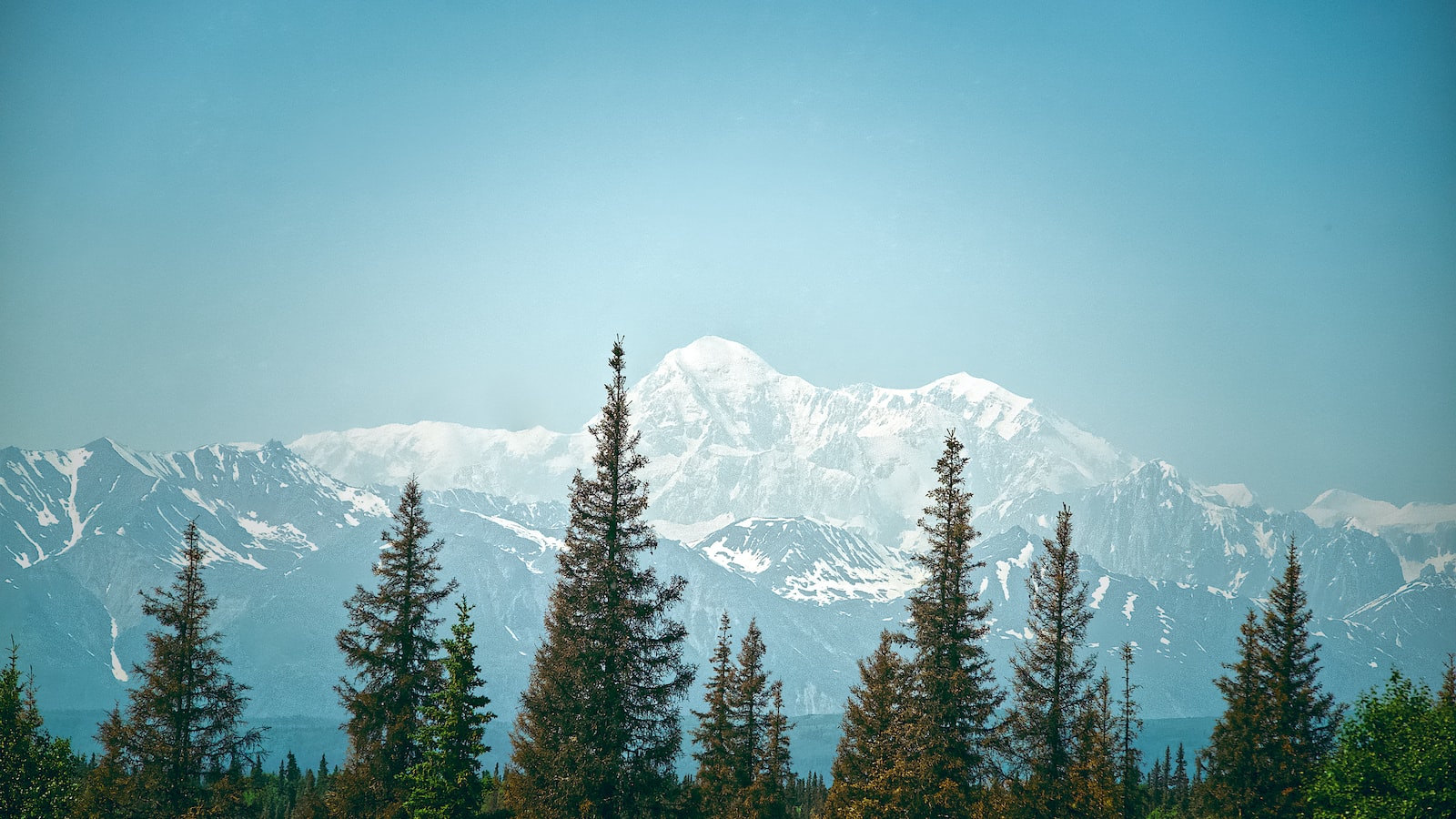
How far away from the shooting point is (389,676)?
A: 132 feet

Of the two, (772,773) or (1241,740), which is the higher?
(1241,740)

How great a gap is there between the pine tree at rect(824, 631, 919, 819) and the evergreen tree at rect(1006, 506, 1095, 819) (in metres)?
4.11

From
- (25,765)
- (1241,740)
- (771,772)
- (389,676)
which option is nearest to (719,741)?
(771,772)

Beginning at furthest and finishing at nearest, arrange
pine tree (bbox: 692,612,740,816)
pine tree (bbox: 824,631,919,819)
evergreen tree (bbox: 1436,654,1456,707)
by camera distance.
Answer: pine tree (bbox: 692,612,740,816) → evergreen tree (bbox: 1436,654,1456,707) → pine tree (bbox: 824,631,919,819)

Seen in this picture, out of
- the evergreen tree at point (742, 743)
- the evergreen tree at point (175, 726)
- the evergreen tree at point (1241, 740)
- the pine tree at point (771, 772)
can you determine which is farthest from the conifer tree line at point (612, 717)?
the evergreen tree at point (742, 743)

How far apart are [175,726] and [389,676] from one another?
26.3 ft

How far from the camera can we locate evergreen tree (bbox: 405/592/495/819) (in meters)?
35.1

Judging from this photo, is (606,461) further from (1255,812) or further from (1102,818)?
(1255,812)

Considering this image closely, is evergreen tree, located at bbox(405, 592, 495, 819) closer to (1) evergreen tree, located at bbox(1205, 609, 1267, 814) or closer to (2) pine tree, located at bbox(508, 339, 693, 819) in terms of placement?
(2) pine tree, located at bbox(508, 339, 693, 819)

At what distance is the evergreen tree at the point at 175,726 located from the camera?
39.4 m

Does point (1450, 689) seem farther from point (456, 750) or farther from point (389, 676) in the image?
point (389, 676)

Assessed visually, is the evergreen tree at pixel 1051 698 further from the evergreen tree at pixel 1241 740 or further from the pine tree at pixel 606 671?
the evergreen tree at pixel 1241 740

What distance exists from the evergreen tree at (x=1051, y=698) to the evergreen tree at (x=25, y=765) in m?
33.9

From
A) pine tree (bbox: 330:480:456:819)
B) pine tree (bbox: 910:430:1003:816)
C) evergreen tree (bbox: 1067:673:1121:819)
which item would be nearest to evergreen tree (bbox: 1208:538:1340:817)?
evergreen tree (bbox: 1067:673:1121:819)
